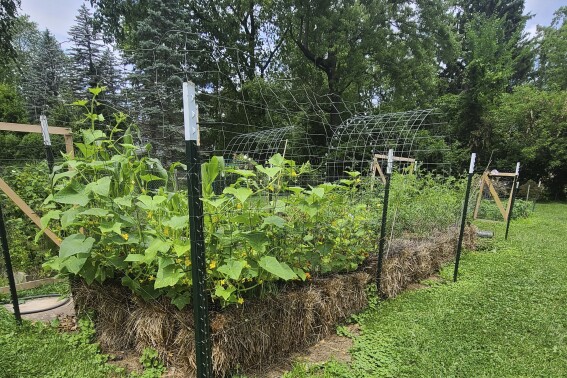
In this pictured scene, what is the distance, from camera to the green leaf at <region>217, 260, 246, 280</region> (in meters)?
1.61

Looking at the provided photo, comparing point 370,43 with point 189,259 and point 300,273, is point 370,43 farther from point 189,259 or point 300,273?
point 189,259

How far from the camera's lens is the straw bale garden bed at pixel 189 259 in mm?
1748

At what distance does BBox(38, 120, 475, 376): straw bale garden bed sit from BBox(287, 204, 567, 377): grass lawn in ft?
1.25

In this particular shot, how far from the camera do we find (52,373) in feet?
6.03

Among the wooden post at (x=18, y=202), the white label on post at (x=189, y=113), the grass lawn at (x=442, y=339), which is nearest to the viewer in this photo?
the white label on post at (x=189, y=113)

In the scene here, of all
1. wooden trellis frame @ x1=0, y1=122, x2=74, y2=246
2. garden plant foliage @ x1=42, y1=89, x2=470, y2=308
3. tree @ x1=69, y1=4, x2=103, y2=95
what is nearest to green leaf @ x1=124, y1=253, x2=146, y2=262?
garden plant foliage @ x1=42, y1=89, x2=470, y2=308

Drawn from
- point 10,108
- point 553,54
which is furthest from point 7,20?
point 553,54

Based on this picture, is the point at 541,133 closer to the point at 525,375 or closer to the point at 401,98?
the point at 401,98

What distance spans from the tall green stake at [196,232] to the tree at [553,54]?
2018cm

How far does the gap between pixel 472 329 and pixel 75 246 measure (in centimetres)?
302

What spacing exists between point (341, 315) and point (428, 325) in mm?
752

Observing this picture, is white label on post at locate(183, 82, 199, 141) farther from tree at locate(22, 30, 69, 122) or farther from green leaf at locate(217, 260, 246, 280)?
tree at locate(22, 30, 69, 122)

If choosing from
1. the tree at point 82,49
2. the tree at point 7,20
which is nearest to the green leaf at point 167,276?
the tree at point 82,49

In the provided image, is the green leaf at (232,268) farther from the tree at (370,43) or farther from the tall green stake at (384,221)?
the tree at (370,43)
